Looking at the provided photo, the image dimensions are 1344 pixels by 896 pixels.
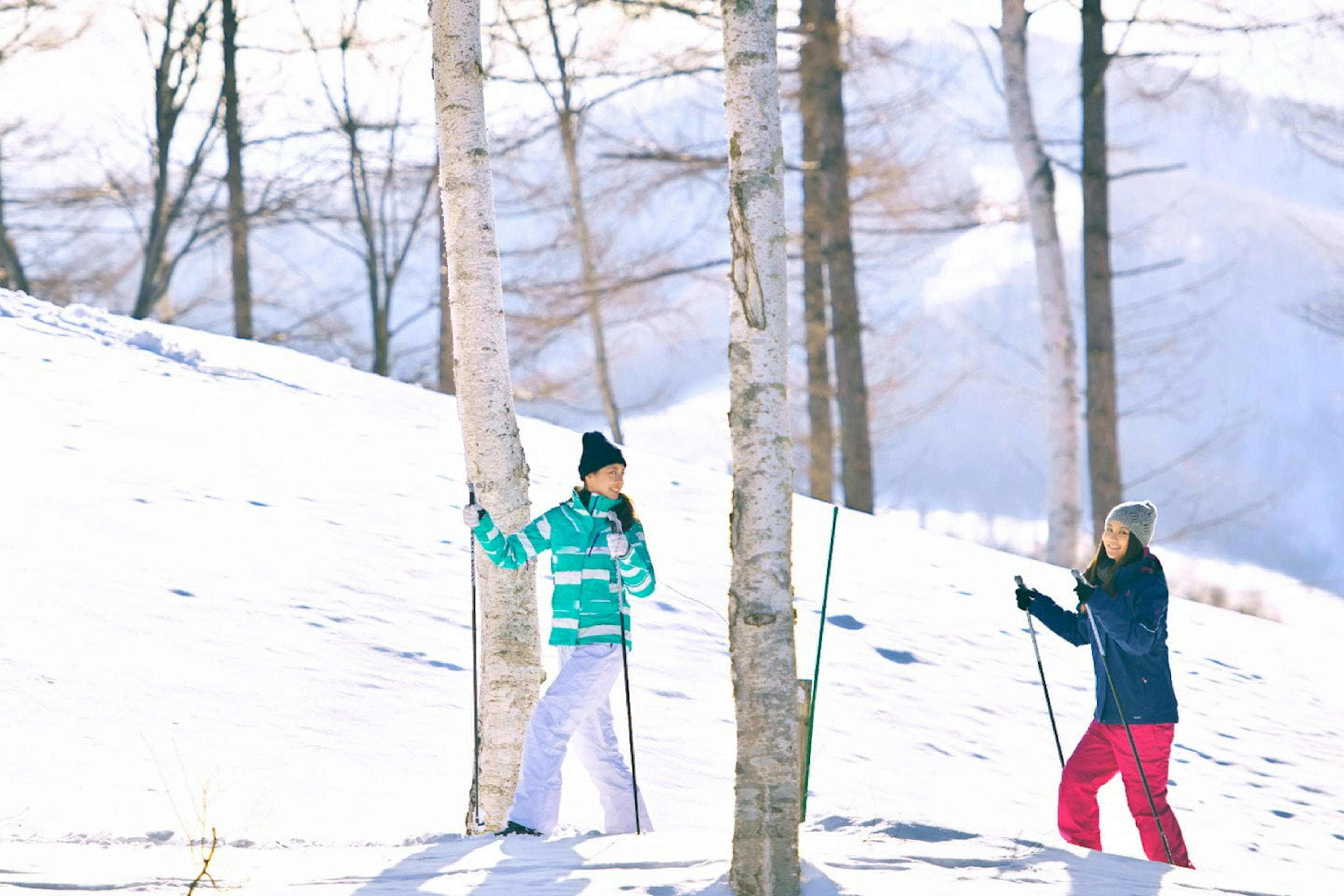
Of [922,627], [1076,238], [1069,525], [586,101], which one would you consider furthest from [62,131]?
[1076,238]

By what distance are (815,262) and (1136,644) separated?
11.1 m

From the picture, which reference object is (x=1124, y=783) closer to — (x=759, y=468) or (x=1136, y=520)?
(x=1136, y=520)

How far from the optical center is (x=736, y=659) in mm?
3979

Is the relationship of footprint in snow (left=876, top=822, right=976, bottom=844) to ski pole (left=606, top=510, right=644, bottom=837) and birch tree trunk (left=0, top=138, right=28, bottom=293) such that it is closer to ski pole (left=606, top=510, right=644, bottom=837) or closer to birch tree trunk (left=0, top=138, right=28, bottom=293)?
ski pole (left=606, top=510, right=644, bottom=837)

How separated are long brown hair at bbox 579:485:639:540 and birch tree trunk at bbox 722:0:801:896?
37.6 inches

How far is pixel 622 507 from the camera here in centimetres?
489

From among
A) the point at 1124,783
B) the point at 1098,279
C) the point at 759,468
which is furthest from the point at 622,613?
the point at 1098,279

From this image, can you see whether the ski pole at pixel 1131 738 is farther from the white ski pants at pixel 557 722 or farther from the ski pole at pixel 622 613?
the white ski pants at pixel 557 722

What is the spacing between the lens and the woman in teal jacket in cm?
475

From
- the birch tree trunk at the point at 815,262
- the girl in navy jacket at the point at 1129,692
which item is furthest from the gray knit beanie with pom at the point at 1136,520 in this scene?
the birch tree trunk at the point at 815,262

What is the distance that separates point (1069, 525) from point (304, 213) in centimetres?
1356

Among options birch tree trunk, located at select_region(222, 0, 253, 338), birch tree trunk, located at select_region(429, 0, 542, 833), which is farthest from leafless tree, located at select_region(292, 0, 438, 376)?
birch tree trunk, located at select_region(429, 0, 542, 833)

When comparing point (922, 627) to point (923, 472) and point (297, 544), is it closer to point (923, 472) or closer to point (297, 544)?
point (297, 544)

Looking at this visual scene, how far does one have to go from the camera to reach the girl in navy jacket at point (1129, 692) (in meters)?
4.94
